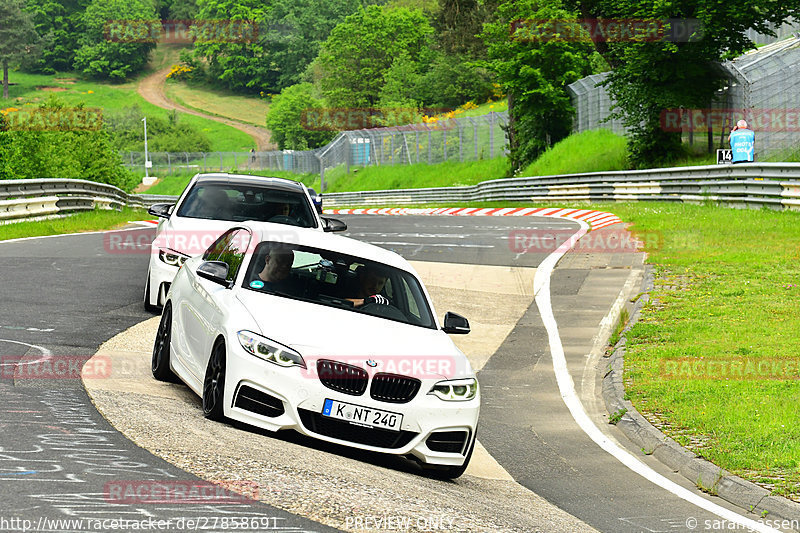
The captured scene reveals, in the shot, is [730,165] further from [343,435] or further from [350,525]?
[350,525]

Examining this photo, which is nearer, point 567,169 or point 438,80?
point 567,169

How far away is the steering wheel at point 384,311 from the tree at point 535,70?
42326 millimetres

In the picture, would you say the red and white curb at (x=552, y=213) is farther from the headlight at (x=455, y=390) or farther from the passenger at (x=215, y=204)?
the headlight at (x=455, y=390)

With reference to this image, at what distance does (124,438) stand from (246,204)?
7132 mm

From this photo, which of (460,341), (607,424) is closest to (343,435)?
(607,424)

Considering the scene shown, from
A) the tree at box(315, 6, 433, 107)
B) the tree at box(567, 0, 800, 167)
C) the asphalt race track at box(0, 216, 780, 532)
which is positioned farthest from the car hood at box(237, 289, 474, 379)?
the tree at box(315, 6, 433, 107)

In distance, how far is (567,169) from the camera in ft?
158

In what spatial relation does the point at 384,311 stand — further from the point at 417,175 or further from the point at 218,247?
the point at 417,175

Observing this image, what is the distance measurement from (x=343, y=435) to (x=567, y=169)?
4206 centimetres

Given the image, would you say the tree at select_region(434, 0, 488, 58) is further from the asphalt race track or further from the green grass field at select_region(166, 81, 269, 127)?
the asphalt race track

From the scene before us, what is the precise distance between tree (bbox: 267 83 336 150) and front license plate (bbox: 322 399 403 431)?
125353 millimetres

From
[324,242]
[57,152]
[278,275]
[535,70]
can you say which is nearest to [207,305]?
[278,275]

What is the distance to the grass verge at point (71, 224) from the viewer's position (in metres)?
24.2

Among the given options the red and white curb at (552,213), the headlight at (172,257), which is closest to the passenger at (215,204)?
the headlight at (172,257)
